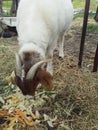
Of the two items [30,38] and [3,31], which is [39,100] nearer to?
[30,38]

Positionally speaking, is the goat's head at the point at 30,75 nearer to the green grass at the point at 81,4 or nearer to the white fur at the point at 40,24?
the white fur at the point at 40,24

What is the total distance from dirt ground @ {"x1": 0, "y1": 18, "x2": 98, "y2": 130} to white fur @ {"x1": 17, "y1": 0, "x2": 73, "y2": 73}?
60 cm

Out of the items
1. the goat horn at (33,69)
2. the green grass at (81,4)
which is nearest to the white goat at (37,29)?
the goat horn at (33,69)

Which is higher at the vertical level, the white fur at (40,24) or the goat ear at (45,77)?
the white fur at (40,24)

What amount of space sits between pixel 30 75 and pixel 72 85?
4.50 feet

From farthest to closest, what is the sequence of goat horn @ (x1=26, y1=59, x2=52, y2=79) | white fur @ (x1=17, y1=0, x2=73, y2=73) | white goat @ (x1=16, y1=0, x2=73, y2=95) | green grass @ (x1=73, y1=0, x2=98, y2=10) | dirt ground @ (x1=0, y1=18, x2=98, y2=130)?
green grass @ (x1=73, y1=0, x2=98, y2=10), dirt ground @ (x1=0, y1=18, x2=98, y2=130), white fur @ (x1=17, y1=0, x2=73, y2=73), white goat @ (x1=16, y1=0, x2=73, y2=95), goat horn @ (x1=26, y1=59, x2=52, y2=79)

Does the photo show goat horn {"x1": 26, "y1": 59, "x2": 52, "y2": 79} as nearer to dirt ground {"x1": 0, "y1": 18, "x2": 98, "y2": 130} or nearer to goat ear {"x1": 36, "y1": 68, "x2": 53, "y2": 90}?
goat ear {"x1": 36, "y1": 68, "x2": 53, "y2": 90}

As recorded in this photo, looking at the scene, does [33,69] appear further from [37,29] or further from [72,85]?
[72,85]

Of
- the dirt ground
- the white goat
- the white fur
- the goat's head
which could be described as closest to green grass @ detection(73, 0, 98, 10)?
the dirt ground

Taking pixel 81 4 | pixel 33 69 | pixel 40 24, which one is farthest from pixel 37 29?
pixel 81 4

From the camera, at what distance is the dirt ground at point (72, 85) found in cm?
403

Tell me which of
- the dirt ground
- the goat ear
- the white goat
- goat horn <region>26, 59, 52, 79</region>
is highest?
the white goat

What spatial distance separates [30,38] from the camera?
3.78 meters

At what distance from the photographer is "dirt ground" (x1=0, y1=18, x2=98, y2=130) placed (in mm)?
4027
